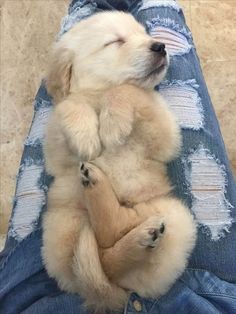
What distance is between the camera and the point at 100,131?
5.02ft

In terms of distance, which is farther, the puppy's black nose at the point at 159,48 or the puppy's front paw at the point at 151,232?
the puppy's black nose at the point at 159,48

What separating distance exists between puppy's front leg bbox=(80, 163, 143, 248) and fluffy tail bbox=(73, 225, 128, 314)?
0.03 metres

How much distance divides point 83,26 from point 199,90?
0.43 metres

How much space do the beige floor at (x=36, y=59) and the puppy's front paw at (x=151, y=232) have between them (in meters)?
1.09

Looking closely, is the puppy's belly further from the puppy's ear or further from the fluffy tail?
the puppy's ear

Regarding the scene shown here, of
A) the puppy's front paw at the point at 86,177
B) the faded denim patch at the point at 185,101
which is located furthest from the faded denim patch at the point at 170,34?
the puppy's front paw at the point at 86,177

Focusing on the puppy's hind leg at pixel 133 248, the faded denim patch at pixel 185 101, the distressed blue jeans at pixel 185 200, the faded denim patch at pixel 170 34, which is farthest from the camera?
the faded denim patch at pixel 170 34

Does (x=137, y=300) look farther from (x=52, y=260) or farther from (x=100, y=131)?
(x=100, y=131)

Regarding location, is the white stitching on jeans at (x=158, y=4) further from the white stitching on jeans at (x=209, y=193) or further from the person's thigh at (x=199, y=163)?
the white stitching on jeans at (x=209, y=193)

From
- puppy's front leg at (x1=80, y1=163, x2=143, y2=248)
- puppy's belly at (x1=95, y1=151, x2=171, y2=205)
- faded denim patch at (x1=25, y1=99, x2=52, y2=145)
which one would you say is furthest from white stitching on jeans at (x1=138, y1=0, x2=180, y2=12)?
puppy's front leg at (x1=80, y1=163, x2=143, y2=248)

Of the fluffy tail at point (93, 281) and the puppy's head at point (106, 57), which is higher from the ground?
the puppy's head at point (106, 57)

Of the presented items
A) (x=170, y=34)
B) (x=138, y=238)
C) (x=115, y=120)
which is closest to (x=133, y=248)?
(x=138, y=238)

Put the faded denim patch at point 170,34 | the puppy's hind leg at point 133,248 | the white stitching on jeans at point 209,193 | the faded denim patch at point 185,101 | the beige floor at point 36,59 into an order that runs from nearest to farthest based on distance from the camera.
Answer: the puppy's hind leg at point 133,248 → the white stitching on jeans at point 209,193 → the faded denim patch at point 185,101 → the faded denim patch at point 170,34 → the beige floor at point 36,59

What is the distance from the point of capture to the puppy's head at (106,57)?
165 centimetres
